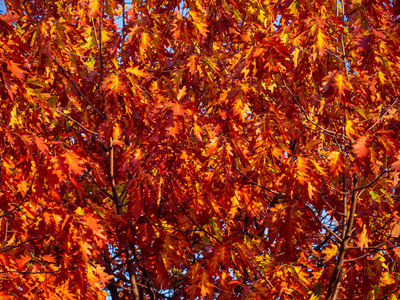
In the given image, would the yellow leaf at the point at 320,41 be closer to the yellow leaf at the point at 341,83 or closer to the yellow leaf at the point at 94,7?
the yellow leaf at the point at 341,83

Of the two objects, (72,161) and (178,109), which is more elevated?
(178,109)

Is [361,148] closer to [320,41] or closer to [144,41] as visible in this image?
[320,41]

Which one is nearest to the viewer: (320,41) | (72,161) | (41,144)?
(41,144)

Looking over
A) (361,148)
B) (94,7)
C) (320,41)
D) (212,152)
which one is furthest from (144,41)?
(361,148)

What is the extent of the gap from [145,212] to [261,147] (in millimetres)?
1658

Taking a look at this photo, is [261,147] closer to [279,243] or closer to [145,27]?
[279,243]

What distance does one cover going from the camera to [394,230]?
11.8 ft

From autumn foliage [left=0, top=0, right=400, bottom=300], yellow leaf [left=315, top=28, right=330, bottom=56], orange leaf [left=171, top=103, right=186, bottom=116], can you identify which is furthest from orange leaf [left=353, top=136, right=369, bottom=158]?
orange leaf [left=171, top=103, right=186, bottom=116]

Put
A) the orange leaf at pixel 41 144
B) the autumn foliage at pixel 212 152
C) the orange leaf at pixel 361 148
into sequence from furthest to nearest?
the autumn foliage at pixel 212 152 < the orange leaf at pixel 41 144 < the orange leaf at pixel 361 148

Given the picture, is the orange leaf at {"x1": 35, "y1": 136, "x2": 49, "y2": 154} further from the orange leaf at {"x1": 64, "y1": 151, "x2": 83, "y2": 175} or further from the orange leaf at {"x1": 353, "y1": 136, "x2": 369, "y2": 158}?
the orange leaf at {"x1": 353, "y1": 136, "x2": 369, "y2": 158}

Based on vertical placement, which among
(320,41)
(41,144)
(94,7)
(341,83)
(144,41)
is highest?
(94,7)

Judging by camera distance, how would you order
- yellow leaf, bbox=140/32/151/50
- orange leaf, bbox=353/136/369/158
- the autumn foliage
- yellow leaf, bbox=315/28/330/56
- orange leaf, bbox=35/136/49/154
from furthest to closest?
yellow leaf, bbox=140/32/151/50
the autumn foliage
yellow leaf, bbox=315/28/330/56
orange leaf, bbox=35/136/49/154
orange leaf, bbox=353/136/369/158

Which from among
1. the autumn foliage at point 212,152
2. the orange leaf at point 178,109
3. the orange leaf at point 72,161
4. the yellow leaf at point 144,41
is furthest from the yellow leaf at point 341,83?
the orange leaf at point 72,161

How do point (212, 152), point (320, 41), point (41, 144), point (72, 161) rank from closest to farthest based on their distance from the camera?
1. point (41, 144)
2. point (320, 41)
3. point (72, 161)
4. point (212, 152)
